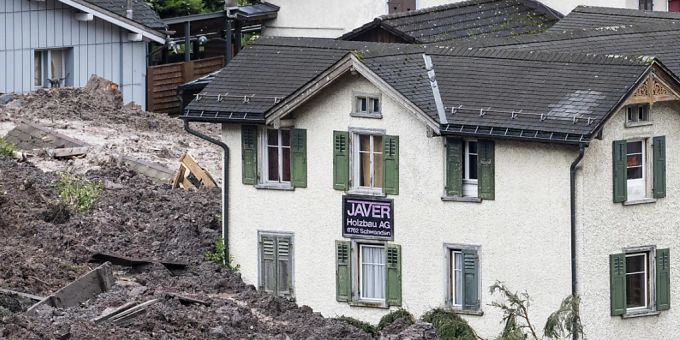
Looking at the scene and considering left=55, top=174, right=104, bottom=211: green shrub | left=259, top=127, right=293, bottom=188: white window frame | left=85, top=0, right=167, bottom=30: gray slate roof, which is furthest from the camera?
left=85, top=0, right=167, bottom=30: gray slate roof

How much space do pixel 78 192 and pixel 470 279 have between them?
9819 millimetres

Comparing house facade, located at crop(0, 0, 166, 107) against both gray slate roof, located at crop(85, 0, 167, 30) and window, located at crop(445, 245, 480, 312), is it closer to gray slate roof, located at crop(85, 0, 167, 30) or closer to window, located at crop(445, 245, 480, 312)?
gray slate roof, located at crop(85, 0, 167, 30)

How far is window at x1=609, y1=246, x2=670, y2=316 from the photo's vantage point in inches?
2056

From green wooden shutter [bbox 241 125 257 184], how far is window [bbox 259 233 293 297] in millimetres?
1150

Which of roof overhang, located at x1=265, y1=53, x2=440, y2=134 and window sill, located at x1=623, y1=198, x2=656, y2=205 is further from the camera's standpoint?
roof overhang, located at x1=265, y1=53, x2=440, y2=134

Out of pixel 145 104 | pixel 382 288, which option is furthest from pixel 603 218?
pixel 145 104

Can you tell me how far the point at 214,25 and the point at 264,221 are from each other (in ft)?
65.2

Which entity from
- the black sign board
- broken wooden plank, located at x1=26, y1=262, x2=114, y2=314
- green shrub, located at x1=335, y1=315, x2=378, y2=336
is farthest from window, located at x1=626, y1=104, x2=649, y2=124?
broken wooden plank, located at x1=26, y1=262, x2=114, y2=314

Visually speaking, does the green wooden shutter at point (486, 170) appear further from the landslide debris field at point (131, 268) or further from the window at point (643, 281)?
the landslide debris field at point (131, 268)

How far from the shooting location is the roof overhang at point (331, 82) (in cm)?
5269

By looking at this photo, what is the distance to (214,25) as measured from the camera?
74.3m

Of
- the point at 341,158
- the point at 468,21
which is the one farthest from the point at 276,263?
the point at 468,21

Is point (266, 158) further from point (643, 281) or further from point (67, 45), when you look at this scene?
point (67, 45)

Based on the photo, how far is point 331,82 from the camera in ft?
176
